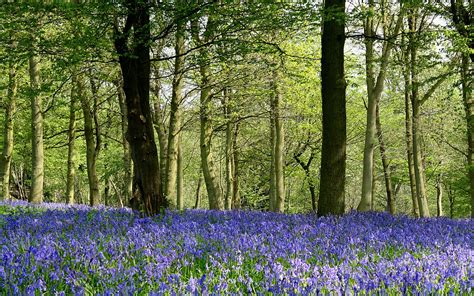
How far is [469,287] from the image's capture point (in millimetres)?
2662

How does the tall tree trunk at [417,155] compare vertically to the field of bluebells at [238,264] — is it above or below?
above

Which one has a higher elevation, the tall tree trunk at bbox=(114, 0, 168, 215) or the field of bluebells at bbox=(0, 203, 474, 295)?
the tall tree trunk at bbox=(114, 0, 168, 215)

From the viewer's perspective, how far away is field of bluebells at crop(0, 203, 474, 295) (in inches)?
110

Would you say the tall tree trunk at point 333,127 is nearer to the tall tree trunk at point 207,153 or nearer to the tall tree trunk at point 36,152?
the tall tree trunk at point 207,153

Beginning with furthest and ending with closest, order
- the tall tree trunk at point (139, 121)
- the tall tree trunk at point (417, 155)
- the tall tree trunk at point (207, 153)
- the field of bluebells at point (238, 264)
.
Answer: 1. the tall tree trunk at point (417, 155)
2. the tall tree trunk at point (207, 153)
3. the tall tree trunk at point (139, 121)
4. the field of bluebells at point (238, 264)

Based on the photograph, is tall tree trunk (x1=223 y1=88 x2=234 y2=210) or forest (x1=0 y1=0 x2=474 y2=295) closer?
forest (x1=0 y1=0 x2=474 y2=295)

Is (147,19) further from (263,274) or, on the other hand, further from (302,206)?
(302,206)

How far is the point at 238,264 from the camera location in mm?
3418

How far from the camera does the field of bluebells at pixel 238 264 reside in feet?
9.13

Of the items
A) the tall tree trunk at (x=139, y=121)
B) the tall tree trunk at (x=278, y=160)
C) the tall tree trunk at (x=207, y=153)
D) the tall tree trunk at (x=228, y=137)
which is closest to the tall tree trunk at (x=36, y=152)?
the tall tree trunk at (x=207, y=153)

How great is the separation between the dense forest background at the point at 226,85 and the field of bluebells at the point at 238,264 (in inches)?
148

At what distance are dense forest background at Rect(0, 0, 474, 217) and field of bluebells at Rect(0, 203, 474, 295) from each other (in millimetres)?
3765

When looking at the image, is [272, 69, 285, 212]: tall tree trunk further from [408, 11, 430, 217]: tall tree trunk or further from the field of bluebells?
the field of bluebells

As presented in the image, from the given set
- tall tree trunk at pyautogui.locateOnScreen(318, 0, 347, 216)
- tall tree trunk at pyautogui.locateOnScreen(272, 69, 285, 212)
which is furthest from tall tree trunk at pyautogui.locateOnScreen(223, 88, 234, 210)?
tall tree trunk at pyautogui.locateOnScreen(318, 0, 347, 216)
